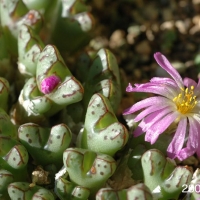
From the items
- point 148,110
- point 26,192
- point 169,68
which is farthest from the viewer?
point 169,68

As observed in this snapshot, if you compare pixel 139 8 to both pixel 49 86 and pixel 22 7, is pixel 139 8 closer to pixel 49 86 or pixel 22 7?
pixel 22 7

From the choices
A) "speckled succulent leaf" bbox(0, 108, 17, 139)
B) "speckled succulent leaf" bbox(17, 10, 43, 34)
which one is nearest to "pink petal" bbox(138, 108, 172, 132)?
"speckled succulent leaf" bbox(0, 108, 17, 139)

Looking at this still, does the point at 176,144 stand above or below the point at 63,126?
below

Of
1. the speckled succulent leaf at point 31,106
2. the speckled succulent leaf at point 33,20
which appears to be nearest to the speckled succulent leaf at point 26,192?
the speckled succulent leaf at point 31,106

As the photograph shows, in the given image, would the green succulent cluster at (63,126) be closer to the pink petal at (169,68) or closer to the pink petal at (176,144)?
the pink petal at (176,144)

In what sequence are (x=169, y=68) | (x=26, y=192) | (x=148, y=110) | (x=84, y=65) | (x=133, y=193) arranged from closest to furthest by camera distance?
(x=133, y=193)
(x=26, y=192)
(x=148, y=110)
(x=169, y=68)
(x=84, y=65)

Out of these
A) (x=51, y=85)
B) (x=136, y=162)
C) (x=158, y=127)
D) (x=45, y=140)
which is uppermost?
(x=51, y=85)

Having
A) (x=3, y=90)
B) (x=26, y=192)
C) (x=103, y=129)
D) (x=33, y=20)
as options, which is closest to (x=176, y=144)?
(x=103, y=129)

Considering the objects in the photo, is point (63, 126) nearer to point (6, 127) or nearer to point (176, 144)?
point (6, 127)
